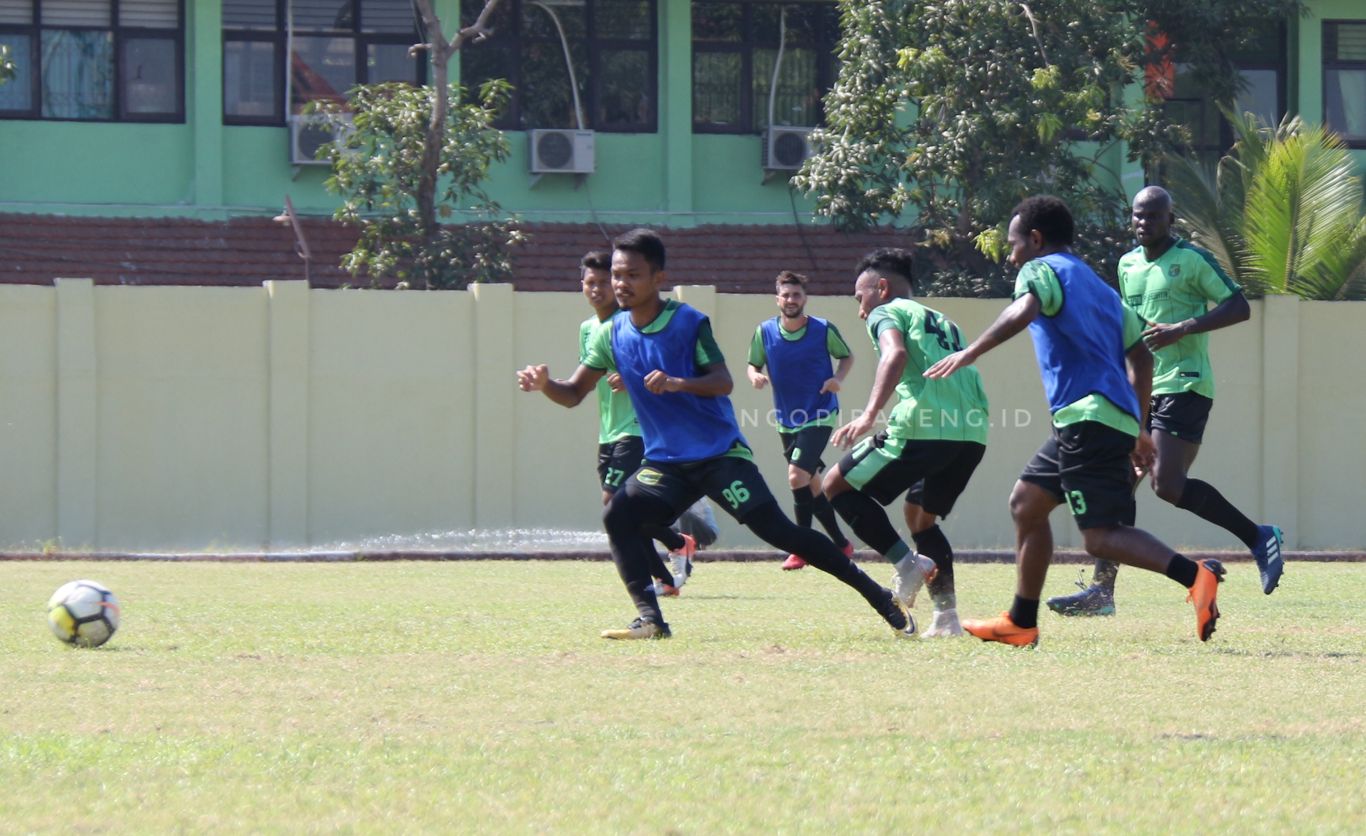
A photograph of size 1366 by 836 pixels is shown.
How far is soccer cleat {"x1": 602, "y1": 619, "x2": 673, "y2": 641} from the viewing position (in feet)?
28.1

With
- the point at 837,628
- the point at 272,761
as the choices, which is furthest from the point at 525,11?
the point at 272,761

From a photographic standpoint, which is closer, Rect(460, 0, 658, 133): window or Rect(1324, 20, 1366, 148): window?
Rect(460, 0, 658, 133): window

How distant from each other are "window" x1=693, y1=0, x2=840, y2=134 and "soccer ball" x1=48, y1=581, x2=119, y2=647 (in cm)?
1689

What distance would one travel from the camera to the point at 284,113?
23703mm

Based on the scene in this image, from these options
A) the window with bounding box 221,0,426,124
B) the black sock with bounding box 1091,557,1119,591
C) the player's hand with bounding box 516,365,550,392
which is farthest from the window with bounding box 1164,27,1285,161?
the player's hand with bounding box 516,365,550,392

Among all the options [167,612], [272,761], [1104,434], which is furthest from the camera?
[167,612]

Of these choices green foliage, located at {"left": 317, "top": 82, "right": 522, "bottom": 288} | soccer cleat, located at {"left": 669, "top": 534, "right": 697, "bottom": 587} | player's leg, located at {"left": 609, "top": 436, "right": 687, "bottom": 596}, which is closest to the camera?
player's leg, located at {"left": 609, "top": 436, "right": 687, "bottom": 596}

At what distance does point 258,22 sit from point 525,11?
122 inches

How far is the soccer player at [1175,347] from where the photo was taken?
9469 mm

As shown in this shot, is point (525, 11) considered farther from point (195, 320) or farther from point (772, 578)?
point (772, 578)

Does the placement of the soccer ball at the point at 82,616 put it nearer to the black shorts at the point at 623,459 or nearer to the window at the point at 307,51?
the black shorts at the point at 623,459

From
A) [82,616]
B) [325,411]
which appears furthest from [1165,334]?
[325,411]

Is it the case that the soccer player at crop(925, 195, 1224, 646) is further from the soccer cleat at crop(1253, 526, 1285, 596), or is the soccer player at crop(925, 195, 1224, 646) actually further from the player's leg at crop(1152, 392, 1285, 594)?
the player's leg at crop(1152, 392, 1285, 594)

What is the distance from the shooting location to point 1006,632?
7930 mm
